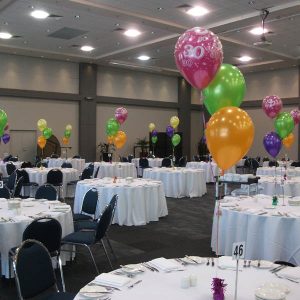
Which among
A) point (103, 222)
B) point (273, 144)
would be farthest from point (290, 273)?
point (273, 144)

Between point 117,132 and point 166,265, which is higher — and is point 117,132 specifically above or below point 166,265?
above

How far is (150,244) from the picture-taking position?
22.5 feet

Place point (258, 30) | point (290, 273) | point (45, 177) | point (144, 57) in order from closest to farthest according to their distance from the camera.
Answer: point (290, 273) → point (45, 177) → point (258, 30) → point (144, 57)

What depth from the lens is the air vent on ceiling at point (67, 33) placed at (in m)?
13.7

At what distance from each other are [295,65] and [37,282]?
19.1m

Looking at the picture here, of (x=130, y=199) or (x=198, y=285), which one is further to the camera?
(x=130, y=199)

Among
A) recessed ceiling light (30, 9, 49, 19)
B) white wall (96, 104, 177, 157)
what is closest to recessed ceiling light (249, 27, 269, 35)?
recessed ceiling light (30, 9, 49, 19)

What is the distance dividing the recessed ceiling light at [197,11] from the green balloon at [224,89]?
7.75 m

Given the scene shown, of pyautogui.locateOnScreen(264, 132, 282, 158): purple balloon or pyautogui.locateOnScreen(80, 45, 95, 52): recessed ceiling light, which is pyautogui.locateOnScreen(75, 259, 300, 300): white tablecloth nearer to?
pyautogui.locateOnScreen(264, 132, 282, 158): purple balloon

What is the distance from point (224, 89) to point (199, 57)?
0.49m

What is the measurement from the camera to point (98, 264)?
5730 millimetres

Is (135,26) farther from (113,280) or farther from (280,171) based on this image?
(113,280)

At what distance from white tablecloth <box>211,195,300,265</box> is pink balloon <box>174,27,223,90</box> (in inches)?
91.1

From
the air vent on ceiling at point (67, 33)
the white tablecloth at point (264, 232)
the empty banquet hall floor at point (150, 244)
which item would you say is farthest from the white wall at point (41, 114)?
the white tablecloth at point (264, 232)
